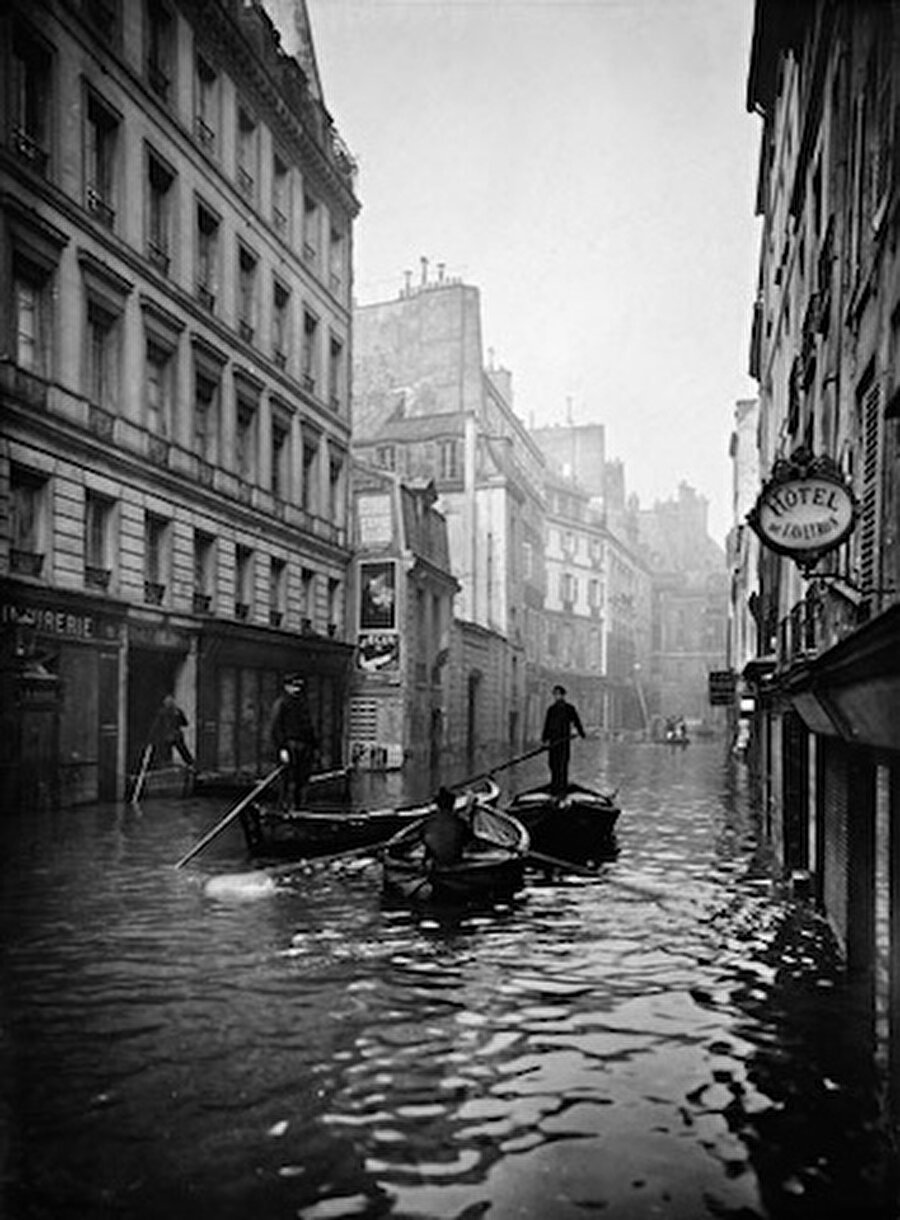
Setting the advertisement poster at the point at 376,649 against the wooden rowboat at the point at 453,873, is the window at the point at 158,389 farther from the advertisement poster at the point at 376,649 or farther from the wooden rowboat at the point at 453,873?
the wooden rowboat at the point at 453,873

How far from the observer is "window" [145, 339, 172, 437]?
2220cm

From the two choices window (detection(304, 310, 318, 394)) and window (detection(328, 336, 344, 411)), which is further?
window (detection(328, 336, 344, 411))

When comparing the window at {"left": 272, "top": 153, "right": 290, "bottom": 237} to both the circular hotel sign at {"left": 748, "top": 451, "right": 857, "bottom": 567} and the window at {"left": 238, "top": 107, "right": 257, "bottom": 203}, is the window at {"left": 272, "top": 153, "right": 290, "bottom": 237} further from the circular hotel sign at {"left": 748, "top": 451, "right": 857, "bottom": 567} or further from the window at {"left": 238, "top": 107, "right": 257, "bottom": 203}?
the circular hotel sign at {"left": 748, "top": 451, "right": 857, "bottom": 567}

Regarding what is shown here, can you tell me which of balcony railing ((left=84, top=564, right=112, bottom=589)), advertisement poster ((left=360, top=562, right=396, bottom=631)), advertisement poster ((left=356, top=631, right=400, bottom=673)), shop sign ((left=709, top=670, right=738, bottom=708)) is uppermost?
advertisement poster ((left=360, top=562, right=396, bottom=631))

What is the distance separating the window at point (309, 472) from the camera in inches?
1214

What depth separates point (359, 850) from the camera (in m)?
13.7

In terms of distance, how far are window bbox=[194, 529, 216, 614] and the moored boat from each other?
36.3ft

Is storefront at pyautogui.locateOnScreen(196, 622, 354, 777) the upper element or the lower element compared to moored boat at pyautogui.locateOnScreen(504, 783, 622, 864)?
upper

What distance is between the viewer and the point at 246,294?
2686 centimetres

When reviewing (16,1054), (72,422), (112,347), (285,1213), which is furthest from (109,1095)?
(112,347)

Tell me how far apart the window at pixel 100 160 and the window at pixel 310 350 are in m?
10.0

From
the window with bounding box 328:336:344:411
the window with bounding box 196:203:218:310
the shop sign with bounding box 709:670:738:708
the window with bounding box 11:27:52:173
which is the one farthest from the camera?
the shop sign with bounding box 709:670:738:708

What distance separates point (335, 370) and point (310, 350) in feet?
7.10

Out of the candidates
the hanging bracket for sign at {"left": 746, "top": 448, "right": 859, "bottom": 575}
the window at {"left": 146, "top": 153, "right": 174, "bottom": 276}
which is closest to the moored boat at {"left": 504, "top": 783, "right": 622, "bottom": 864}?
the hanging bracket for sign at {"left": 746, "top": 448, "right": 859, "bottom": 575}
